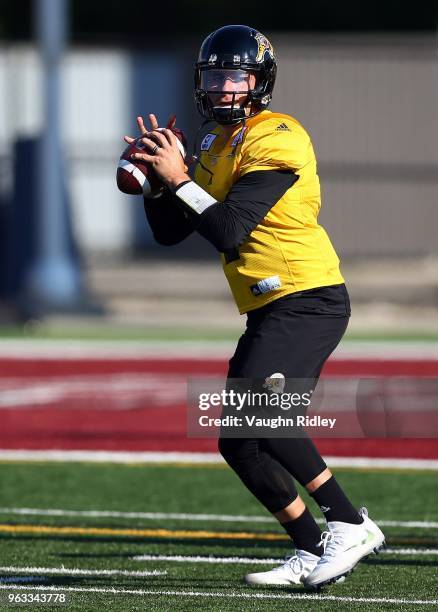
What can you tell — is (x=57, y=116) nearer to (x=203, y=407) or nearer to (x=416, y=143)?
(x=416, y=143)

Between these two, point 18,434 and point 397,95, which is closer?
point 18,434

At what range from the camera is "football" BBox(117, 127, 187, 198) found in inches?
220

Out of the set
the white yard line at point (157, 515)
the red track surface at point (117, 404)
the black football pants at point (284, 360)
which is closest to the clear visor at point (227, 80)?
the black football pants at point (284, 360)

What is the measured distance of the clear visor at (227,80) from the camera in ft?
18.5

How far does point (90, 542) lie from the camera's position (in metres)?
6.62

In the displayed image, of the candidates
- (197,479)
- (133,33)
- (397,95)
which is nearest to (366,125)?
(397,95)

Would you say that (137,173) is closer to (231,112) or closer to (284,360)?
(231,112)

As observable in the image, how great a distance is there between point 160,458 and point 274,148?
4140mm

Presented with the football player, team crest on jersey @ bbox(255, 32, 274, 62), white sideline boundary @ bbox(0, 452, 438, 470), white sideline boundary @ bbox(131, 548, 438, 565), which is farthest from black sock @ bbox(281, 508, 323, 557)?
white sideline boundary @ bbox(0, 452, 438, 470)

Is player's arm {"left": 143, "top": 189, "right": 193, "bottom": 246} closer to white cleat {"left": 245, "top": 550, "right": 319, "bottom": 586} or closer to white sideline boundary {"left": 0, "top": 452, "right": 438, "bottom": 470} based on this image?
white cleat {"left": 245, "top": 550, "right": 319, "bottom": 586}

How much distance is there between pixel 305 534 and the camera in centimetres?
571

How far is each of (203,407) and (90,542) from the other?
79 centimetres

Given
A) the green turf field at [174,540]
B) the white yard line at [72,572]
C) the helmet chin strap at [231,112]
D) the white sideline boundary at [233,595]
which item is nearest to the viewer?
the white sideline boundary at [233,595]

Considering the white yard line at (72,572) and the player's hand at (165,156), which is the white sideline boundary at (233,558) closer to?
the white yard line at (72,572)
